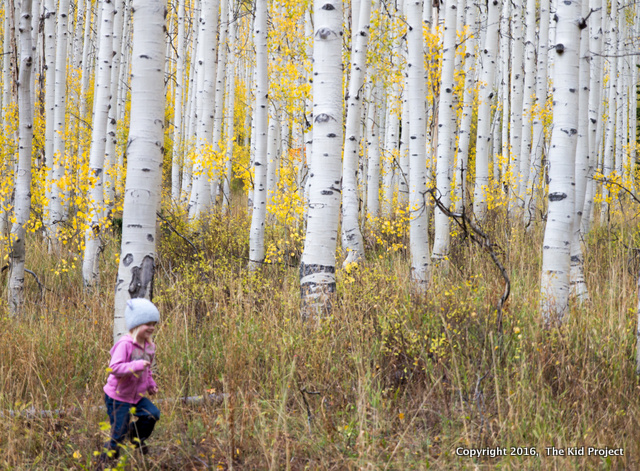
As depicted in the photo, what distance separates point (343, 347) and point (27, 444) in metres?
1.98

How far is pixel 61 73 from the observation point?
880 centimetres

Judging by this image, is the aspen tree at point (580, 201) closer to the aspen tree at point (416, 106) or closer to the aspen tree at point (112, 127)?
the aspen tree at point (416, 106)

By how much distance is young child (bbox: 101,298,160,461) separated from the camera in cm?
250

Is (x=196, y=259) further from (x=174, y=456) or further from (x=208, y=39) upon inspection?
(x=174, y=456)

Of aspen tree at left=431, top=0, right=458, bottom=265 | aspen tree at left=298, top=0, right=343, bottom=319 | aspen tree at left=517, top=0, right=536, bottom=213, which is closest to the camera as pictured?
aspen tree at left=298, top=0, right=343, bottom=319

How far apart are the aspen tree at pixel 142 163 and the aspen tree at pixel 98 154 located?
2621mm

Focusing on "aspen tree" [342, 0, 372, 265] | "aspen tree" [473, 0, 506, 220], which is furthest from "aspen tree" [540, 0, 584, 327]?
"aspen tree" [473, 0, 506, 220]

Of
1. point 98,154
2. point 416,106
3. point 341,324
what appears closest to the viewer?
point 341,324

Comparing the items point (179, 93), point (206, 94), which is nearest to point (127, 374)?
point (206, 94)

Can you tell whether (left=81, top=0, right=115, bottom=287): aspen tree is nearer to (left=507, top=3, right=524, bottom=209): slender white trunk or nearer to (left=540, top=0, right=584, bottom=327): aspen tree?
(left=540, top=0, right=584, bottom=327): aspen tree

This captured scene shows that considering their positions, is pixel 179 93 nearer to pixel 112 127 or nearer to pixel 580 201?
pixel 112 127

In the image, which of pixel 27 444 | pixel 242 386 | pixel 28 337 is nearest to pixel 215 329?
pixel 242 386

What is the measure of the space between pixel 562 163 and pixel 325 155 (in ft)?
6.18

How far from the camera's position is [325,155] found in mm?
4219
